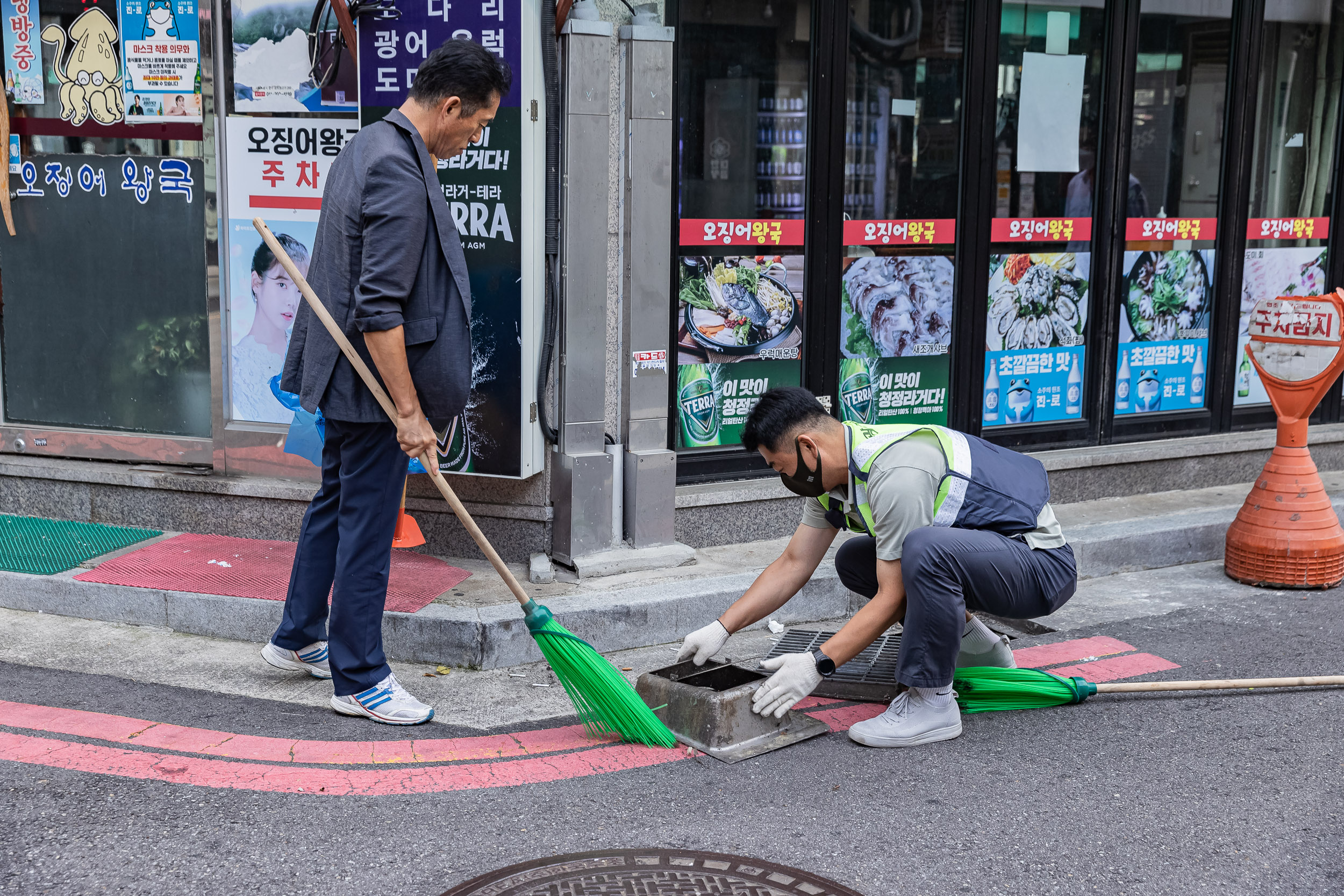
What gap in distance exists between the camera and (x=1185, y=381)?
7039 mm

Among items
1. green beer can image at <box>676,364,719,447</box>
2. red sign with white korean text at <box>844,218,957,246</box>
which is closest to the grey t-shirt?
green beer can image at <box>676,364,719,447</box>

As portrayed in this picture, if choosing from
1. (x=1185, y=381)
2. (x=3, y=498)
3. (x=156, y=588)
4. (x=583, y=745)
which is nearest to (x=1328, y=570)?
(x=1185, y=381)

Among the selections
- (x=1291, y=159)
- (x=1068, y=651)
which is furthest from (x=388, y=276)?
(x=1291, y=159)

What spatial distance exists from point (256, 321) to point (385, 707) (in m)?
2.26

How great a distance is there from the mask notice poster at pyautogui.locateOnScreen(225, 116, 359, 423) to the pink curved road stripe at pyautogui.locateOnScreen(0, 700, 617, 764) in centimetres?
185

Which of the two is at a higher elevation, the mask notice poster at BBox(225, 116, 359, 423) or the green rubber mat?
the mask notice poster at BBox(225, 116, 359, 423)

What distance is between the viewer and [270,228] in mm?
5320

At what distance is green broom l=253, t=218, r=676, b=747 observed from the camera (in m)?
3.66

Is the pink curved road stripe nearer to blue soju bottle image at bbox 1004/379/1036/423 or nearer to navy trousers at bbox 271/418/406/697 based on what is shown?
navy trousers at bbox 271/418/406/697

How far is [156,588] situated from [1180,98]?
224 inches

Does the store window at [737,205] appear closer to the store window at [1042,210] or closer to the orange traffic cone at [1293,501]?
the store window at [1042,210]

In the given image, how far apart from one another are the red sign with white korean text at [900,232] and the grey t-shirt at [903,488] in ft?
7.97

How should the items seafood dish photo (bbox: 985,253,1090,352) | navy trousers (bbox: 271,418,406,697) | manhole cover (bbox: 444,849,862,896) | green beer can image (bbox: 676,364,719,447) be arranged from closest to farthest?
manhole cover (bbox: 444,849,862,896) → navy trousers (bbox: 271,418,406,697) → green beer can image (bbox: 676,364,719,447) → seafood dish photo (bbox: 985,253,1090,352)

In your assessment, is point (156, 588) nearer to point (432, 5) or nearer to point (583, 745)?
point (583, 745)
